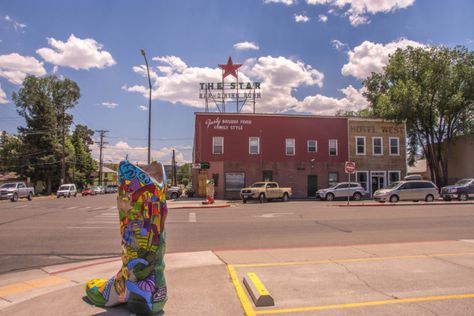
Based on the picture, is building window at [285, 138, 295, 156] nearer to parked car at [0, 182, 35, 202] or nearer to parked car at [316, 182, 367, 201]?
parked car at [316, 182, 367, 201]

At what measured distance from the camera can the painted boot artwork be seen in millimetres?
4434

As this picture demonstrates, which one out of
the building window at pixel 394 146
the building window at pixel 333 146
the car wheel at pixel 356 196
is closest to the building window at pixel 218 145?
the building window at pixel 333 146

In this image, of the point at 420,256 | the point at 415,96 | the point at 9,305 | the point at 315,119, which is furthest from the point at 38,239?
the point at 415,96

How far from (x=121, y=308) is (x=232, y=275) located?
2045 mm

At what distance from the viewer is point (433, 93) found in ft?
120

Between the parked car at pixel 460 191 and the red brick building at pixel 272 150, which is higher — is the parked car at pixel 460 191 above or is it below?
below

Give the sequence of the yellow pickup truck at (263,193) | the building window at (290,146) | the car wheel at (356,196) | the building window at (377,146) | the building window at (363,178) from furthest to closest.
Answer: the building window at (377,146)
the building window at (363,178)
the building window at (290,146)
the car wheel at (356,196)
the yellow pickup truck at (263,193)

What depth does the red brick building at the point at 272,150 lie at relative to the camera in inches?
1416

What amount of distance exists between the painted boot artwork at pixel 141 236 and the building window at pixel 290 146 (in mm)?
33203

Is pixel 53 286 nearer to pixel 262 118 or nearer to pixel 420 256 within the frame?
pixel 420 256

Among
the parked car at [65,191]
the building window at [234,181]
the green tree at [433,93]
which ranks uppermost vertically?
the green tree at [433,93]

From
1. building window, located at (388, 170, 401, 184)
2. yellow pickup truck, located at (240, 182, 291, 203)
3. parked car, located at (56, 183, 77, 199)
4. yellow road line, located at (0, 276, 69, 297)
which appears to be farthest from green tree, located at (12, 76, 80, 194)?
→ yellow road line, located at (0, 276, 69, 297)

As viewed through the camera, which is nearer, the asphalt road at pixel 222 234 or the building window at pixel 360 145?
the asphalt road at pixel 222 234

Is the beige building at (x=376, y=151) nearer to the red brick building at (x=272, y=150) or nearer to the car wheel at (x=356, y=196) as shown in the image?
the red brick building at (x=272, y=150)
